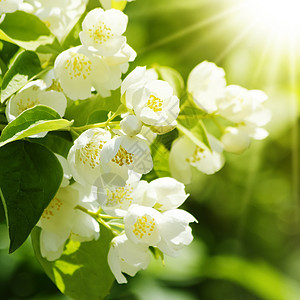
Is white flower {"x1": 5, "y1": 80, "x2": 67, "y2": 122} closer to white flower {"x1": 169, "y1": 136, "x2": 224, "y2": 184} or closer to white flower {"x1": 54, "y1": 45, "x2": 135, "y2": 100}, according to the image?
white flower {"x1": 54, "y1": 45, "x2": 135, "y2": 100}

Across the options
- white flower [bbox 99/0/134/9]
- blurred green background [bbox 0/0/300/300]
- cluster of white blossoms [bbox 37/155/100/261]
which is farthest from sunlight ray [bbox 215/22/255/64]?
cluster of white blossoms [bbox 37/155/100/261]

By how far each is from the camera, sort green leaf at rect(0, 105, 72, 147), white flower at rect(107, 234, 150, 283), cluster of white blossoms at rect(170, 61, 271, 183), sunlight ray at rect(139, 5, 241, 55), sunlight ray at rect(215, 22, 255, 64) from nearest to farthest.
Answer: green leaf at rect(0, 105, 72, 147), white flower at rect(107, 234, 150, 283), cluster of white blossoms at rect(170, 61, 271, 183), sunlight ray at rect(139, 5, 241, 55), sunlight ray at rect(215, 22, 255, 64)

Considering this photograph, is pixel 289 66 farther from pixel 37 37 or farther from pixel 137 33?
pixel 37 37

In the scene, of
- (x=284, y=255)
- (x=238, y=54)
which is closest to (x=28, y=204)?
(x=238, y=54)

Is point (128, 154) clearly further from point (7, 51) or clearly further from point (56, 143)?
point (7, 51)

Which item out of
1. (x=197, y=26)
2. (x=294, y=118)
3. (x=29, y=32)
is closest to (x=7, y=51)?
(x=29, y=32)

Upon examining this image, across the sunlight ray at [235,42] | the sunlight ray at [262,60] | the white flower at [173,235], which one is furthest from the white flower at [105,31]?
the sunlight ray at [262,60]
